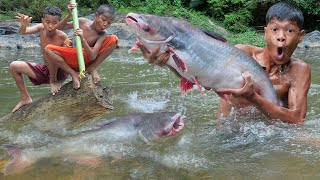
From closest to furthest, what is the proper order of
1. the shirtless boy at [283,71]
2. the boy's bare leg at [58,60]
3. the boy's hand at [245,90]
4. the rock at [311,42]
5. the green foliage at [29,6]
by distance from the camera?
1. the boy's hand at [245,90]
2. the shirtless boy at [283,71]
3. the boy's bare leg at [58,60]
4. the rock at [311,42]
5. the green foliage at [29,6]

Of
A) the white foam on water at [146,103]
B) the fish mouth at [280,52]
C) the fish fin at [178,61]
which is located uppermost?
the fish fin at [178,61]

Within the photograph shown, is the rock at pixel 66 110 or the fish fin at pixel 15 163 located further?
the rock at pixel 66 110

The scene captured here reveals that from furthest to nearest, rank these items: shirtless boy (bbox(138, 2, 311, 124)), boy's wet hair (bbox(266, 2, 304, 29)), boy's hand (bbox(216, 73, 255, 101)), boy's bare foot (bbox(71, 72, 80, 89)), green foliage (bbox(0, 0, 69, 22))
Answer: green foliage (bbox(0, 0, 69, 22))
boy's bare foot (bbox(71, 72, 80, 89))
boy's wet hair (bbox(266, 2, 304, 29))
shirtless boy (bbox(138, 2, 311, 124))
boy's hand (bbox(216, 73, 255, 101))

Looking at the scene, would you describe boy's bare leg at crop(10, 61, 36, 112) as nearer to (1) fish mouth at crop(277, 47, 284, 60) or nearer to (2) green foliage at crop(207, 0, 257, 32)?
(1) fish mouth at crop(277, 47, 284, 60)

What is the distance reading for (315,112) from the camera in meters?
5.11

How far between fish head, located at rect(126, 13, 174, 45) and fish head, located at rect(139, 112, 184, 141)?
67 cm

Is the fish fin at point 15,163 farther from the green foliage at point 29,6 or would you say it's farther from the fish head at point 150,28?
the green foliage at point 29,6

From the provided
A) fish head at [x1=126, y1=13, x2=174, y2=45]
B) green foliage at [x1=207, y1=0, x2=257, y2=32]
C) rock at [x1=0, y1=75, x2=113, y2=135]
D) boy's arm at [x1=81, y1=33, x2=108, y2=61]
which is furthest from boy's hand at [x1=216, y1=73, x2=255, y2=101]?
green foliage at [x1=207, y1=0, x2=257, y2=32]

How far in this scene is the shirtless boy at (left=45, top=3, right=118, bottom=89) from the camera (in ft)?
16.7

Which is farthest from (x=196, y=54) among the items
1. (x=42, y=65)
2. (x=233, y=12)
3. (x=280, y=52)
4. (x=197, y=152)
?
(x=233, y=12)

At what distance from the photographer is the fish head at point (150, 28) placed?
309cm

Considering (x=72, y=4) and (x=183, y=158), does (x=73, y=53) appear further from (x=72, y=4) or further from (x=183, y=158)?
(x=183, y=158)

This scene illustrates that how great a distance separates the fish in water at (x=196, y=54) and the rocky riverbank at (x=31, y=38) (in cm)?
1036

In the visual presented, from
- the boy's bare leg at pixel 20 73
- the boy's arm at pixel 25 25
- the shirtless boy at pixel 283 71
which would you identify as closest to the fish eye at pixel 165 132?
the shirtless boy at pixel 283 71
